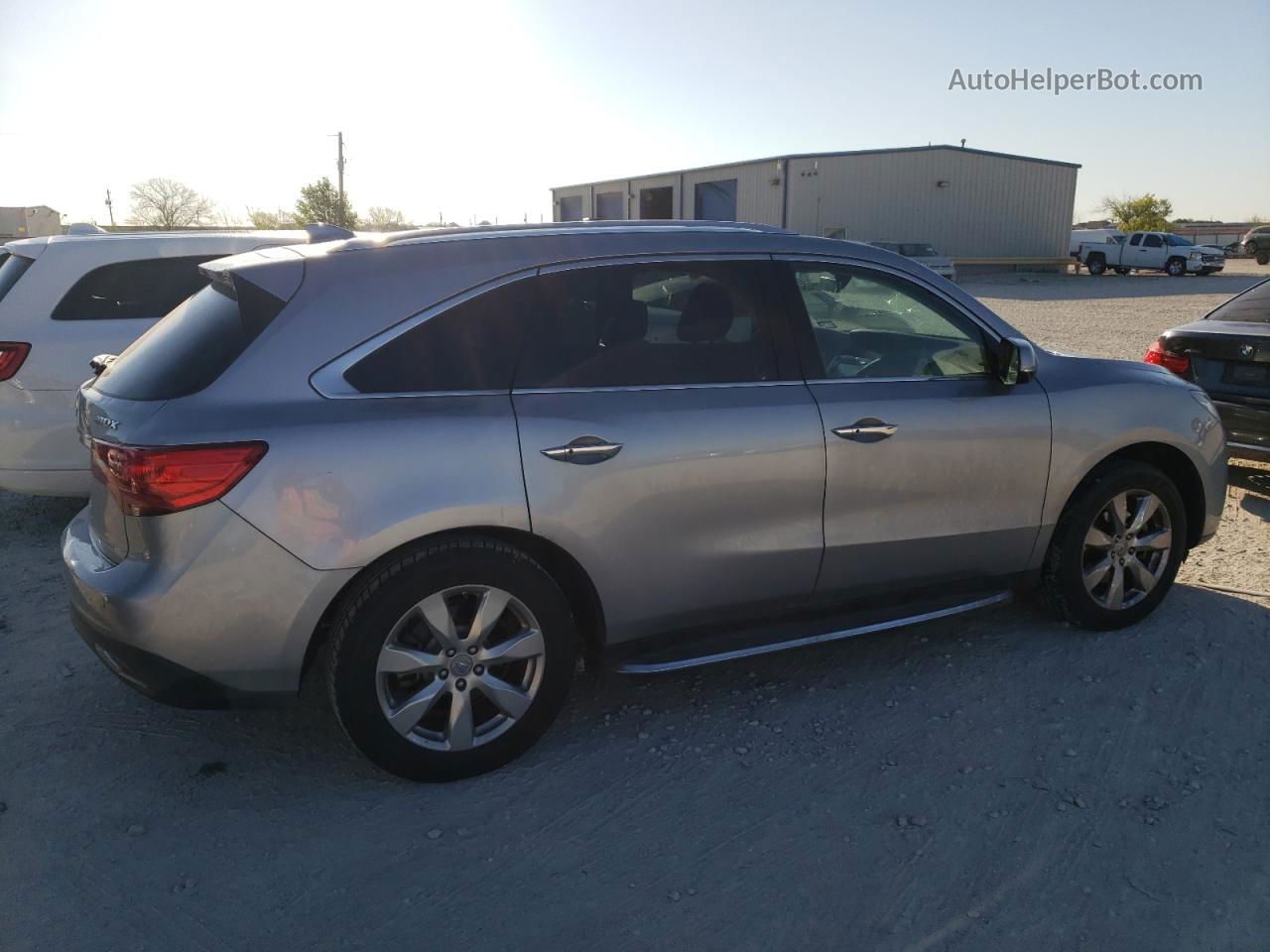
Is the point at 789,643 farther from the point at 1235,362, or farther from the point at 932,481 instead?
the point at 1235,362

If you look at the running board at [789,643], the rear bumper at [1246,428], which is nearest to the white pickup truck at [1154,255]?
the rear bumper at [1246,428]

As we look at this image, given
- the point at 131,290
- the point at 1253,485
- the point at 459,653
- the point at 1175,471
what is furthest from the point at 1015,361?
the point at 131,290

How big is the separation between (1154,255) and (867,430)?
136 ft

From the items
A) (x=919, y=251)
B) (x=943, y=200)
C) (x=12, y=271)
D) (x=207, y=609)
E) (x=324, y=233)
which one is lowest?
(x=207, y=609)

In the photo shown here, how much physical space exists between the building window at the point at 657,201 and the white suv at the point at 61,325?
40.6 m

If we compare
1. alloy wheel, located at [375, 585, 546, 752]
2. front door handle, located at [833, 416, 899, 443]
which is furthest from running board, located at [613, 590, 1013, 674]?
front door handle, located at [833, 416, 899, 443]

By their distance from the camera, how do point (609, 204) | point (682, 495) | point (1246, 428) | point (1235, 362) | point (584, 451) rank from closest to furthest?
1. point (584, 451)
2. point (682, 495)
3. point (1246, 428)
4. point (1235, 362)
5. point (609, 204)

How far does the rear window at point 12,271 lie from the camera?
216 inches

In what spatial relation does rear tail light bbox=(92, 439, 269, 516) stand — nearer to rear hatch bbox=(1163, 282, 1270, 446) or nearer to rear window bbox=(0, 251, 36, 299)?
rear window bbox=(0, 251, 36, 299)

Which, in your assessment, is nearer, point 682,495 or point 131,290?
point 682,495

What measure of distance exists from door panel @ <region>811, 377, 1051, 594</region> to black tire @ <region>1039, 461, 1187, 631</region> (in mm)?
217

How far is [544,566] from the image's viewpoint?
3328mm

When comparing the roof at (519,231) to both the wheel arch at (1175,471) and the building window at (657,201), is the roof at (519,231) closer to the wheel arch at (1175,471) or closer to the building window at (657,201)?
the wheel arch at (1175,471)

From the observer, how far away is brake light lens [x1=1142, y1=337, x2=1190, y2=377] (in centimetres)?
655
